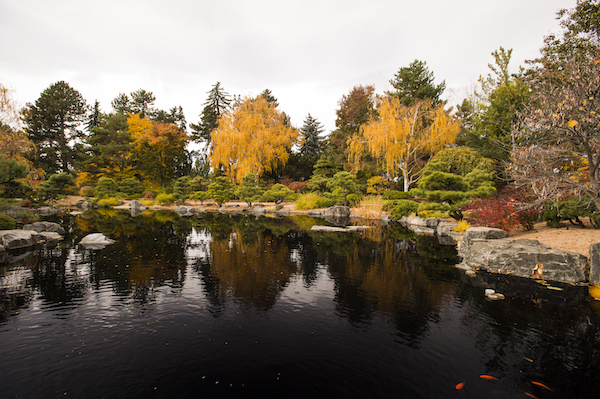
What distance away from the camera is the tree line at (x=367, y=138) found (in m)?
8.59

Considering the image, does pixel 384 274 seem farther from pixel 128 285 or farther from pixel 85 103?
pixel 85 103

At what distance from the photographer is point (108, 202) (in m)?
25.3

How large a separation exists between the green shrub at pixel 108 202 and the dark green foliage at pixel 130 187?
1531 millimetres

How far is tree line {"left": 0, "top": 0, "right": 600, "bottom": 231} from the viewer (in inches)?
338

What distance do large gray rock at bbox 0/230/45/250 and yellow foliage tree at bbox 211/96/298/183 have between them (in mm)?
17707

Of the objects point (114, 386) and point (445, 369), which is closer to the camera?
point (114, 386)

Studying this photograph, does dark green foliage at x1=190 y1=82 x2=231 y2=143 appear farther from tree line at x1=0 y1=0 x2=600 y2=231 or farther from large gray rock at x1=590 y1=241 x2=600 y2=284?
large gray rock at x1=590 y1=241 x2=600 y2=284

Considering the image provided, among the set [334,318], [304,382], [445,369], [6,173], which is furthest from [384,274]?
[6,173]

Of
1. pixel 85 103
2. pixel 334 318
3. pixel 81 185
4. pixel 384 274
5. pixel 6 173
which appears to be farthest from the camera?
pixel 85 103

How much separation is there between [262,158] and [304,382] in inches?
1004

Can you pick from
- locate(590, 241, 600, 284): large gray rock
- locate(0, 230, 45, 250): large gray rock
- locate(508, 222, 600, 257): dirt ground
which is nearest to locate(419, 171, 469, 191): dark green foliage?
locate(508, 222, 600, 257): dirt ground

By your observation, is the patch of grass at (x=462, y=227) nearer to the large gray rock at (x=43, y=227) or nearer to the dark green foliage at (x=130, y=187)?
the large gray rock at (x=43, y=227)

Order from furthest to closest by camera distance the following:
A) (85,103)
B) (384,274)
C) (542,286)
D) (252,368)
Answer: (85,103)
(384,274)
(542,286)
(252,368)

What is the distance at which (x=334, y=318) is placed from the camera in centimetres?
444
